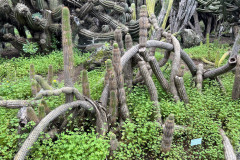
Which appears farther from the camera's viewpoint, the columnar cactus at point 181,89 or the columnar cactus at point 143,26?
the columnar cactus at point 181,89

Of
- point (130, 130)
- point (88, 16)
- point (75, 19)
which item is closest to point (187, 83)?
point (130, 130)

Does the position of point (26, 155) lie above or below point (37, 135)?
below

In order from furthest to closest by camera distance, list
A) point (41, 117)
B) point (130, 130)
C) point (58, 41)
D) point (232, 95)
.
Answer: point (58, 41) → point (232, 95) → point (130, 130) → point (41, 117)

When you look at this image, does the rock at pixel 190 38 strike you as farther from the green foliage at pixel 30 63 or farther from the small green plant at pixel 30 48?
the small green plant at pixel 30 48

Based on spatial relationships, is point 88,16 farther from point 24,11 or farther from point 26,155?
point 26,155

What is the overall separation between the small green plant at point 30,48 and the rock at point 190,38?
719cm

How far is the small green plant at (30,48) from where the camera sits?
7355mm

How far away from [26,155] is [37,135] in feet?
0.87

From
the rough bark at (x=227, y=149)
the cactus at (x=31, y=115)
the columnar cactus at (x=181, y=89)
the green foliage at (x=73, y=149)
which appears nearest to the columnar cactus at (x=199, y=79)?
the columnar cactus at (x=181, y=89)

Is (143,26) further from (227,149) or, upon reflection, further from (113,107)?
(227,149)

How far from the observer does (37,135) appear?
2.39 m

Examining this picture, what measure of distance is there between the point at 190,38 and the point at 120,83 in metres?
8.20

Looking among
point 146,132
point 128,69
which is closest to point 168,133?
point 146,132

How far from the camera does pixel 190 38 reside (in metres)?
10.0
